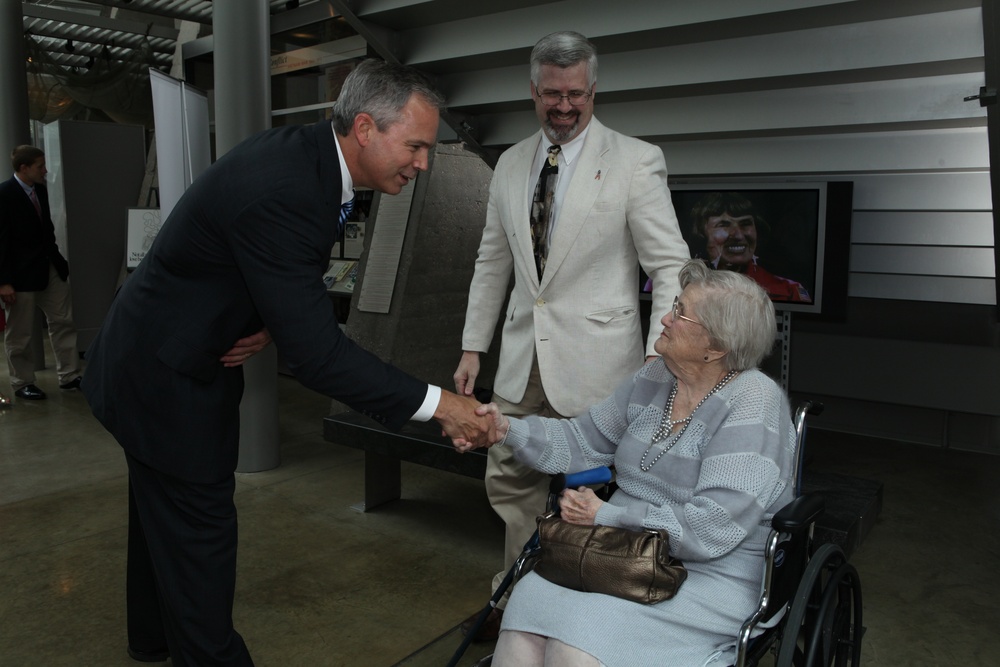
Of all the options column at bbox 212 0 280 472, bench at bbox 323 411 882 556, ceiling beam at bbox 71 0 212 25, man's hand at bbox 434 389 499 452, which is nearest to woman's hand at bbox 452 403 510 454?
man's hand at bbox 434 389 499 452

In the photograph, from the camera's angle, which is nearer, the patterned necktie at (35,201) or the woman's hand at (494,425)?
the woman's hand at (494,425)

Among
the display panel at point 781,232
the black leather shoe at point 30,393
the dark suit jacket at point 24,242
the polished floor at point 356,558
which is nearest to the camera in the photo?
the polished floor at point 356,558

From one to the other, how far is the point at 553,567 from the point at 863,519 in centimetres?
136

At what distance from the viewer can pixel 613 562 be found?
1.71 m

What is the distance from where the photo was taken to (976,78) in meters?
3.30

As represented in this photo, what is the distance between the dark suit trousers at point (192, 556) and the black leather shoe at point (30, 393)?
4.56m

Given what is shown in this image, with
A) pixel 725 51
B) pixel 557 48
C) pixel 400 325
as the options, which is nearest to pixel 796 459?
pixel 557 48

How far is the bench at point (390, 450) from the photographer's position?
10.7 feet

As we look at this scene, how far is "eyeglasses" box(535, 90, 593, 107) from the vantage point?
2.31 metres

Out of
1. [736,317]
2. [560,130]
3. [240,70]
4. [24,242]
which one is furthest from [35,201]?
[736,317]

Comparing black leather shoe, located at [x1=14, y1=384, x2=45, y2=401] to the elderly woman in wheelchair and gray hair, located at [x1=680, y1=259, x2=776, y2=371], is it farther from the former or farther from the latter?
gray hair, located at [x1=680, y1=259, x2=776, y2=371]

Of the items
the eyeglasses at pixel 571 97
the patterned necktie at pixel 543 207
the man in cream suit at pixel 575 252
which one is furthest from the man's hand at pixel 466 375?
the eyeglasses at pixel 571 97

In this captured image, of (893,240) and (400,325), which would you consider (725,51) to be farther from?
(400,325)

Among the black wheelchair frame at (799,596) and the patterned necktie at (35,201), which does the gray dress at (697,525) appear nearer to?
the black wheelchair frame at (799,596)
